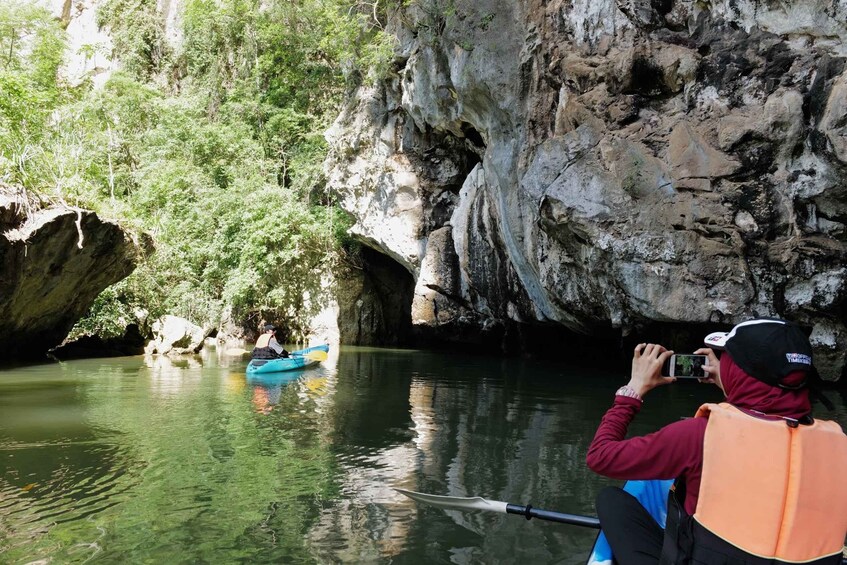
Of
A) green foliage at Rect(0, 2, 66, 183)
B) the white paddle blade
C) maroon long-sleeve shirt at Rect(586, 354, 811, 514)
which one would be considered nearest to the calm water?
the white paddle blade

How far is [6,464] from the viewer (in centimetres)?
582

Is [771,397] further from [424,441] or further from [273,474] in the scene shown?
[424,441]

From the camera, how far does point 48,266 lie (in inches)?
551

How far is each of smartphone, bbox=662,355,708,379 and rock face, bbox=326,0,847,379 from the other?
7450 mm

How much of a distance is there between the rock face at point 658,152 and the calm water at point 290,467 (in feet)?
6.49

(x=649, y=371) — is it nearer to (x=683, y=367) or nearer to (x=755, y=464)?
(x=683, y=367)

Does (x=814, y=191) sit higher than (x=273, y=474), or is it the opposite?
(x=814, y=191)

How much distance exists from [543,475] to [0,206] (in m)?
11.0

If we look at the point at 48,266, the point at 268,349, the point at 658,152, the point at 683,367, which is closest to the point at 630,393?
the point at 683,367

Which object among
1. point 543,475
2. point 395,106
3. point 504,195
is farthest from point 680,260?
point 395,106

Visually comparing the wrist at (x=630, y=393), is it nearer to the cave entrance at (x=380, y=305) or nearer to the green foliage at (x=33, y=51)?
the green foliage at (x=33, y=51)

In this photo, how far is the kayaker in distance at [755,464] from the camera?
6.82 ft

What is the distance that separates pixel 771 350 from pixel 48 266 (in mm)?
14848

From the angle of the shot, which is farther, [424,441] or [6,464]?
[424,441]
